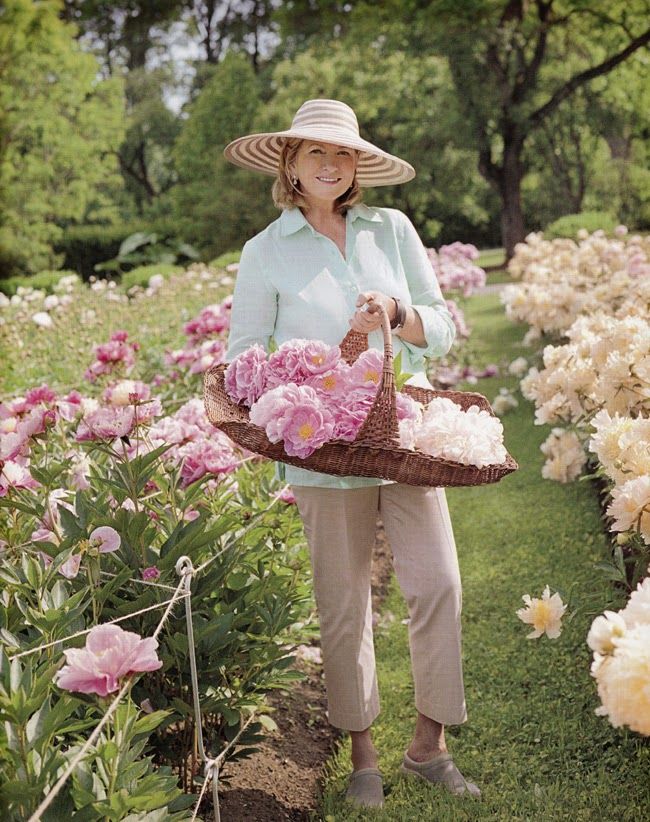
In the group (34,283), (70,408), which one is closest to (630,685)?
(70,408)

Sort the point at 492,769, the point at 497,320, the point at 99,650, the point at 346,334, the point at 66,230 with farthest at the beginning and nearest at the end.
A: the point at 66,230 < the point at 497,320 < the point at 492,769 < the point at 346,334 < the point at 99,650

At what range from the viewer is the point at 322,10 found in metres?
19.7

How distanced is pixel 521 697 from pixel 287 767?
0.84 m

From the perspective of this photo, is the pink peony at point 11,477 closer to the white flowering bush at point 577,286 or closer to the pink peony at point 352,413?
the pink peony at point 352,413

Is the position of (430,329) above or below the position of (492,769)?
above

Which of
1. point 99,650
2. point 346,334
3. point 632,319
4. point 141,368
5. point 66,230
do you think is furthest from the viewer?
point 66,230

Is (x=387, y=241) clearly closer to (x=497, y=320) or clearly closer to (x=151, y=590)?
(x=151, y=590)

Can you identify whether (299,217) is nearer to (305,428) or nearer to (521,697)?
(305,428)

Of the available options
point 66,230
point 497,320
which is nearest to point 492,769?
point 497,320

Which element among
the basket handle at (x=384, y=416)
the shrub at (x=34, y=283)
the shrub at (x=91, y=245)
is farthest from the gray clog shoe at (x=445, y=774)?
the shrub at (x=91, y=245)

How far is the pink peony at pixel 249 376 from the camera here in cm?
211

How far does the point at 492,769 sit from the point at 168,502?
1.18 metres

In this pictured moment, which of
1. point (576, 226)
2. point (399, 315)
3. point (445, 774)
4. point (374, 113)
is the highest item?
point (374, 113)

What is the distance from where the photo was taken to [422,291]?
2508 mm
